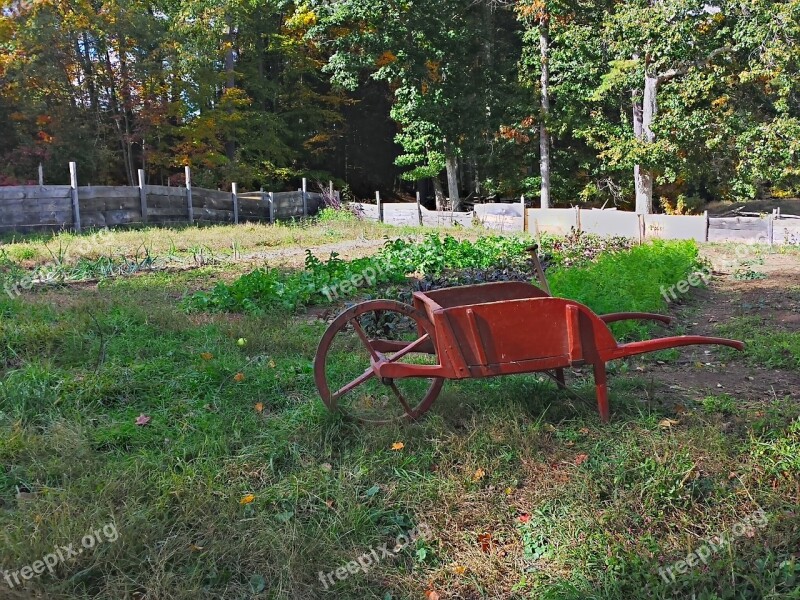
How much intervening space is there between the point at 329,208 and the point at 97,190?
8.69m

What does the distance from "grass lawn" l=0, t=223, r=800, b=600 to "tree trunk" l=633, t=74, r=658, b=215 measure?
17.5 metres

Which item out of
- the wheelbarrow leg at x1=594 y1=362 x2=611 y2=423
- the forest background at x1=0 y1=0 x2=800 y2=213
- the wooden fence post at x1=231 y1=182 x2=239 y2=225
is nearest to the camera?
the wheelbarrow leg at x1=594 y1=362 x2=611 y2=423

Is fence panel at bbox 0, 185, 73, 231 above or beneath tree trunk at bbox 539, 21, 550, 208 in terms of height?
beneath

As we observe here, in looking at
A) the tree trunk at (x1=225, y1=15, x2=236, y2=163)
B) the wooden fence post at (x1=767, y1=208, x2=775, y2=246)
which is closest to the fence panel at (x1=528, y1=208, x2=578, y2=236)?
the wooden fence post at (x1=767, y1=208, x2=775, y2=246)

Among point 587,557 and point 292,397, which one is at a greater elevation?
point 292,397

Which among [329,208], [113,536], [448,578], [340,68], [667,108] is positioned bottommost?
[448,578]

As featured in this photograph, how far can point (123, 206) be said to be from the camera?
17.6 m

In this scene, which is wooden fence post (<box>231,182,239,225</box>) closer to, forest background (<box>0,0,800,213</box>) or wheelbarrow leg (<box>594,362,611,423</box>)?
forest background (<box>0,0,800,213</box>)

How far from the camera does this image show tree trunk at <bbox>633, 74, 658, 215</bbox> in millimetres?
20875

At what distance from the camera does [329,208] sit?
23922 millimetres

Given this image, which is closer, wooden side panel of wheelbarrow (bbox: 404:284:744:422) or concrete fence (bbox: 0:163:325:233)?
wooden side panel of wheelbarrow (bbox: 404:284:744:422)

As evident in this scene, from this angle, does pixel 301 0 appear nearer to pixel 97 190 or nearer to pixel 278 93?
pixel 278 93

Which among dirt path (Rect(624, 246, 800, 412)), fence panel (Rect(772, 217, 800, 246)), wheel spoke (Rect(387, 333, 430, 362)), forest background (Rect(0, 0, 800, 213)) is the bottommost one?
dirt path (Rect(624, 246, 800, 412))

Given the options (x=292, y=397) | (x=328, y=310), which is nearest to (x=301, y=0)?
(x=328, y=310)
